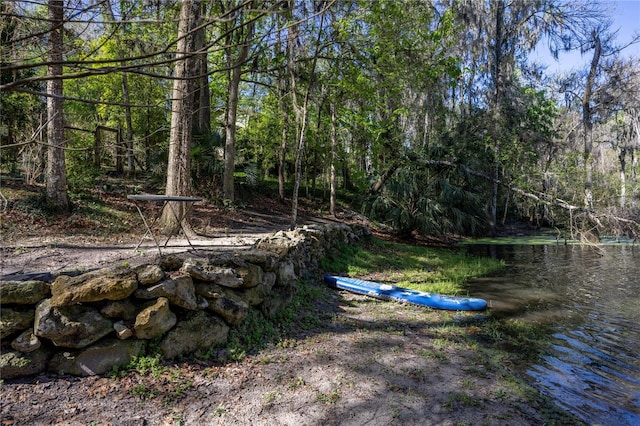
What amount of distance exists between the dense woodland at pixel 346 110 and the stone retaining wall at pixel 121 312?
1.08 meters

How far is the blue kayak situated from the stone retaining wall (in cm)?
265

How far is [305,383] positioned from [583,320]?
5314 mm

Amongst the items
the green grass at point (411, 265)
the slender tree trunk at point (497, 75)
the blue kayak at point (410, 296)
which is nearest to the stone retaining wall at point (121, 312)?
the blue kayak at point (410, 296)

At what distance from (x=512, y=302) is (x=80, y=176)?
9.62 m

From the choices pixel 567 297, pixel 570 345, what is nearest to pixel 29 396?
pixel 570 345

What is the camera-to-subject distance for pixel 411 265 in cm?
1073

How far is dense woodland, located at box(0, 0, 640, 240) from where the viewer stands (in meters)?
6.57

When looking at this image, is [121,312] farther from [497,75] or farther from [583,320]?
[497,75]

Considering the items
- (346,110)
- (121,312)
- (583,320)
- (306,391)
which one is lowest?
(583,320)

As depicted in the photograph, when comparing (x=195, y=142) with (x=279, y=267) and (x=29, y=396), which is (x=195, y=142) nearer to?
(x=279, y=267)

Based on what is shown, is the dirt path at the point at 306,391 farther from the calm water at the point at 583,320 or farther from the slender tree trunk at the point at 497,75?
the slender tree trunk at the point at 497,75

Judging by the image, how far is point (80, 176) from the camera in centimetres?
944

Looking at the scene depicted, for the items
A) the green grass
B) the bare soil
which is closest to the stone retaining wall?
the bare soil

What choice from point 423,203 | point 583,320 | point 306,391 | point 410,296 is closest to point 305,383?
point 306,391
